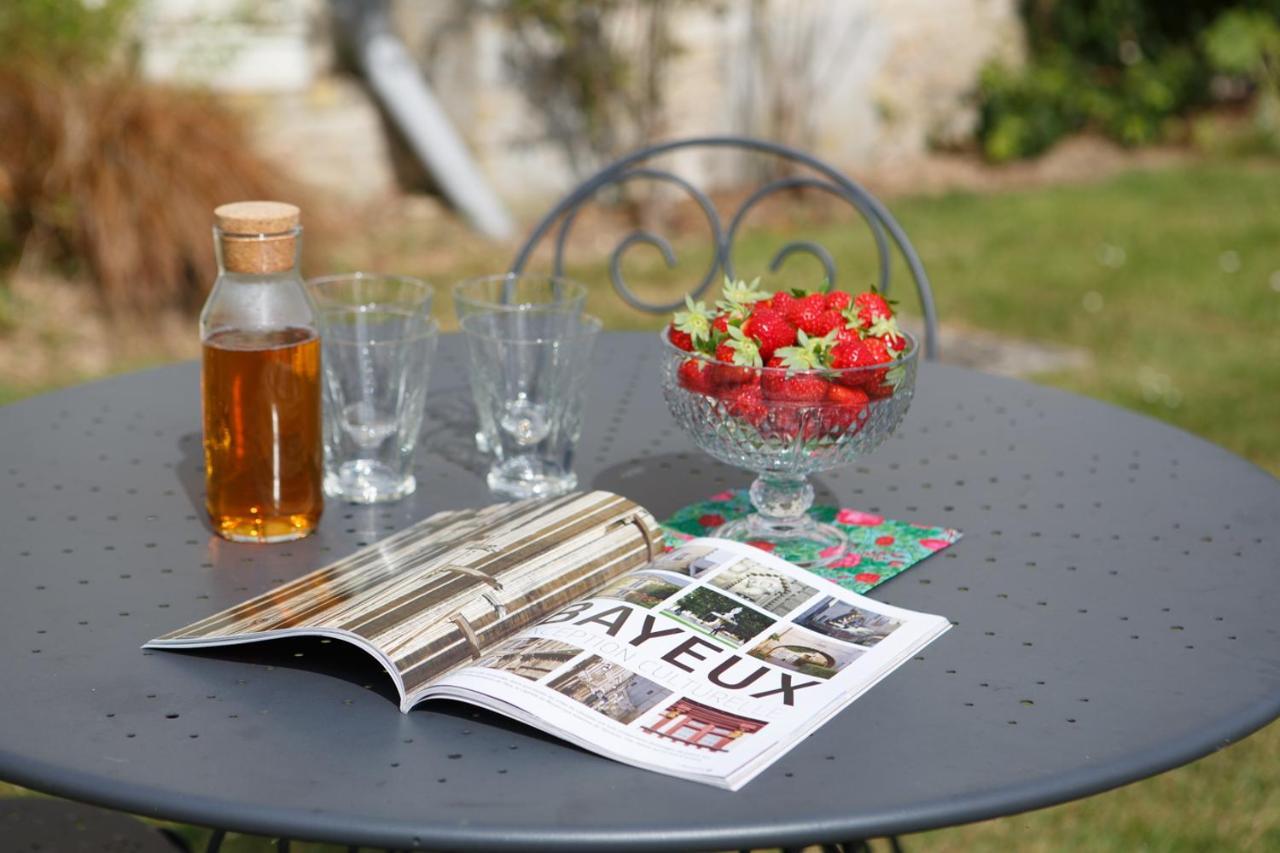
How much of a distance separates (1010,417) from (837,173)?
0.66 metres

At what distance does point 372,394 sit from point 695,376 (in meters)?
0.38

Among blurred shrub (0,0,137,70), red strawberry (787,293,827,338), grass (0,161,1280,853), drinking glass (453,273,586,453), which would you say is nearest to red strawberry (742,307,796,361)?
red strawberry (787,293,827,338)

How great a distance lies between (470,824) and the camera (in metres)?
0.99

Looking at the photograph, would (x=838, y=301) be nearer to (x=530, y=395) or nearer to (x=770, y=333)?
(x=770, y=333)

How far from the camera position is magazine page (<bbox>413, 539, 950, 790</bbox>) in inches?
42.9

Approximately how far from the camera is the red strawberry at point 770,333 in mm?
1387

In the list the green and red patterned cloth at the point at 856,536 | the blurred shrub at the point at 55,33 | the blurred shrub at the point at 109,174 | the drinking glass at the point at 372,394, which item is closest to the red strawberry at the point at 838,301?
the green and red patterned cloth at the point at 856,536

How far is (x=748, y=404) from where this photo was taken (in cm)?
136

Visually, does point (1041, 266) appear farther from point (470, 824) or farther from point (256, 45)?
point (470, 824)

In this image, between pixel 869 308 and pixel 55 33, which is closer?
pixel 869 308

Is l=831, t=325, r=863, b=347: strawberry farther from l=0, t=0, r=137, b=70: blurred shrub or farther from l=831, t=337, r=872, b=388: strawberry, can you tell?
l=0, t=0, r=137, b=70: blurred shrub

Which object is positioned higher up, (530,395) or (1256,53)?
(1256,53)

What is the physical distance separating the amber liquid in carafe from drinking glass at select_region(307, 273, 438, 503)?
10cm

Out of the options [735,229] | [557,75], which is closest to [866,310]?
[735,229]
